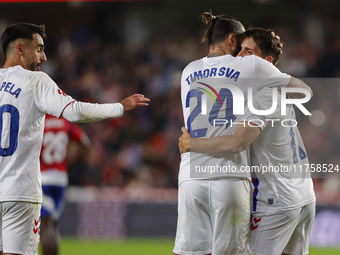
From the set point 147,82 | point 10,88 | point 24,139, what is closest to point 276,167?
point 24,139

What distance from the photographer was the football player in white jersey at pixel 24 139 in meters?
4.67

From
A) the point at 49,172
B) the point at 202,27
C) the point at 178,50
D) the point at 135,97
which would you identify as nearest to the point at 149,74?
the point at 178,50

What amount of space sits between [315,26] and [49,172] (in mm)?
10573

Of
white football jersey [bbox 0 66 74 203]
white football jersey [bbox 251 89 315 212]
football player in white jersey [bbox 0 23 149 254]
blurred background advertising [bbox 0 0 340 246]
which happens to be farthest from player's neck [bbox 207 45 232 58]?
blurred background advertising [bbox 0 0 340 246]

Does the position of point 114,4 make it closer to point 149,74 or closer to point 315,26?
point 149,74

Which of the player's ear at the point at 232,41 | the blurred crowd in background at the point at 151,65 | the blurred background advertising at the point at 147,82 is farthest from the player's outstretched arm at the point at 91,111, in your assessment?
the blurred crowd in background at the point at 151,65

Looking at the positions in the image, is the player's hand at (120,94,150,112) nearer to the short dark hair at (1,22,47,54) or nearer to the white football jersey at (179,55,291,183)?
the white football jersey at (179,55,291,183)

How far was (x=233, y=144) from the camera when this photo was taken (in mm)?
4320

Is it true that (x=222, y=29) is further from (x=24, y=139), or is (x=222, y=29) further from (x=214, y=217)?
(x=24, y=139)

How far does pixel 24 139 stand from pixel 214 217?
154 cm

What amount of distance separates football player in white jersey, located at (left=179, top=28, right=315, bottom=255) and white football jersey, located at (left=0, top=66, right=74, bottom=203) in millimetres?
1074

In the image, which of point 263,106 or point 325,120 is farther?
point 325,120

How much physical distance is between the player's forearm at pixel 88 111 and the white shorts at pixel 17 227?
2.40 ft

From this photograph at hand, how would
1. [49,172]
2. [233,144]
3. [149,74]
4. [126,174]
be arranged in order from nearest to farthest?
[233,144]
[49,172]
[126,174]
[149,74]
